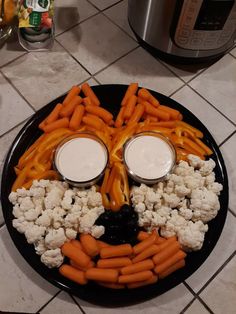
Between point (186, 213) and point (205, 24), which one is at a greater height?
point (205, 24)

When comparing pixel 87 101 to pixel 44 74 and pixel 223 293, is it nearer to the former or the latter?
pixel 44 74

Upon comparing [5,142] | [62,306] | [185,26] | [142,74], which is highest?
[185,26]

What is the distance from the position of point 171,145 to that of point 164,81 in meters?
0.34

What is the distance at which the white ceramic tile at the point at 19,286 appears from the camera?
2.52ft

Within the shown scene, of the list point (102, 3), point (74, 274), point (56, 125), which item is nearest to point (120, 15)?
point (102, 3)

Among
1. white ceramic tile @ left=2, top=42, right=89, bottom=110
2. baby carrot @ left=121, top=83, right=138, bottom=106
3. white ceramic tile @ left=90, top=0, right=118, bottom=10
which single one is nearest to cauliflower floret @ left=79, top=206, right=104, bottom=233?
baby carrot @ left=121, top=83, right=138, bottom=106

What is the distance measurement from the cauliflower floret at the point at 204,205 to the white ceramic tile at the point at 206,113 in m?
0.27

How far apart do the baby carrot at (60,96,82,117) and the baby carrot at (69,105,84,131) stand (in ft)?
0.04

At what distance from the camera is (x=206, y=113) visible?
3.47ft

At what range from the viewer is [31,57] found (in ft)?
A: 3.72

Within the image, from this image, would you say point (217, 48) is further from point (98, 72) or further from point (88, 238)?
point (88, 238)

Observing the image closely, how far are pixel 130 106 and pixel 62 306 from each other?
1.64 feet

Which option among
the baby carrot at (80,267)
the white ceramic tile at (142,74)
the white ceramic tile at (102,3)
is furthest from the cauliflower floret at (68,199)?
the white ceramic tile at (102,3)

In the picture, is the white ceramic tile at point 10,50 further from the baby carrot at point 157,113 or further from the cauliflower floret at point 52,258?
the cauliflower floret at point 52,258
